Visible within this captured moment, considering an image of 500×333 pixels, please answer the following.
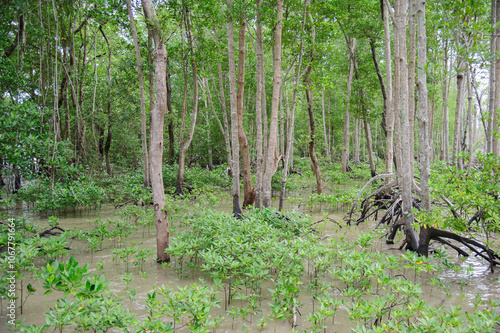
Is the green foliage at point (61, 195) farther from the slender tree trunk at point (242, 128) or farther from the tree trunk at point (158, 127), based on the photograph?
the slender tree trunk at point (242, 128)

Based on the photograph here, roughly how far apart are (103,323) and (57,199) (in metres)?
7.15

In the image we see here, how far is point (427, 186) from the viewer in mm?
4824

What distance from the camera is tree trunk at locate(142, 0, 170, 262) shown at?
475cm

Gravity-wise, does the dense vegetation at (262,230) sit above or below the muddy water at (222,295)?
above

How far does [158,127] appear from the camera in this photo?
16.1 feet

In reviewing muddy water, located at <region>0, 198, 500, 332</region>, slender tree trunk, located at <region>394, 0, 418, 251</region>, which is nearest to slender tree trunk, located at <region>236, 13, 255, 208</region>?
muddy water, located at <region>0, 198, 500, 332</region>

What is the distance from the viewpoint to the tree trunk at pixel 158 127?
15.6ft

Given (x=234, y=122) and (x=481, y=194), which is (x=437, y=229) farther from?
(x=234, y=122)

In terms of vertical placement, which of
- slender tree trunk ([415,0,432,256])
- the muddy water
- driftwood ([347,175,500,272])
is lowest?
A: the muddy water

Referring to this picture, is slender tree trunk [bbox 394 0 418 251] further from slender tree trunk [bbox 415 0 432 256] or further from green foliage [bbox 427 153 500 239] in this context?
green foliage [bbox 427 153 500 239]

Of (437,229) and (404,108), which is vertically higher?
(404,108)

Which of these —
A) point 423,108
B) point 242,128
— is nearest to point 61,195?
point 242,128

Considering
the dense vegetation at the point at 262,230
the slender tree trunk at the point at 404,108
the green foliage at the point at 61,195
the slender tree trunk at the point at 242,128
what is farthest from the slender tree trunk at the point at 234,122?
the slender tree trunk at the point at 404,108

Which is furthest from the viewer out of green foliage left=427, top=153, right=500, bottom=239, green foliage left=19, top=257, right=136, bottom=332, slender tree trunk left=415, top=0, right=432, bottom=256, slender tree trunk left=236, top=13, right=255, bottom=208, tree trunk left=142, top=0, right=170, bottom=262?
slender tree trunk left=236, top=13, right=255, bottom=208
